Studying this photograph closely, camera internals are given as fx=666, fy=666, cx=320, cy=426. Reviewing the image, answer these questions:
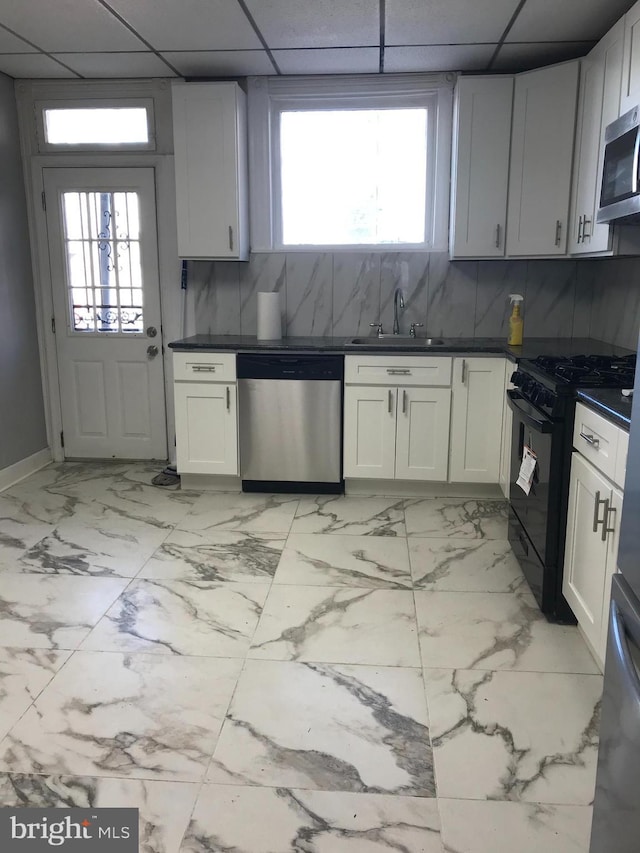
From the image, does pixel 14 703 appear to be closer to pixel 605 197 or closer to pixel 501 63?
pixel 605 197

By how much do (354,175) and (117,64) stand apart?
1.57 m

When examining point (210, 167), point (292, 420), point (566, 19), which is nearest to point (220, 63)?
point (210, 167)

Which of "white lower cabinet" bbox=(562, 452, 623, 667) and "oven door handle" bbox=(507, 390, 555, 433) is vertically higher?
"oven door handle" bbox=(507, 390, 555, 433)

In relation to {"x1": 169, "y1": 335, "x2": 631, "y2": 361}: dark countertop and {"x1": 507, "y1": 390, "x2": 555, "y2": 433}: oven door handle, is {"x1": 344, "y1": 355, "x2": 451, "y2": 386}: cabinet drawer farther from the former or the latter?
{"x1": 507, "y1": 390, "x2": 555, "y2": 433}: oven door handle

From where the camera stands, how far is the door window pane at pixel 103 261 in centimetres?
450

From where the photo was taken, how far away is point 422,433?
3.95 metres

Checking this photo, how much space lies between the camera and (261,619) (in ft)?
8.63

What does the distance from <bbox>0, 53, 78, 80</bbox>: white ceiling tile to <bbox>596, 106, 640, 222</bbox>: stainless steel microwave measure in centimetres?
315

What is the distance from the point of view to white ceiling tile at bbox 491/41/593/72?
361cm

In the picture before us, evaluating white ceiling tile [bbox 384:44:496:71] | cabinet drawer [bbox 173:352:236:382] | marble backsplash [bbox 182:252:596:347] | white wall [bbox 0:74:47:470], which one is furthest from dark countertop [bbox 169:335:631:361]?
white ceiling tile [bbox 384:44:496:71]

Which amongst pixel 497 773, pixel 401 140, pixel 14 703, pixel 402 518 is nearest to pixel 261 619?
pixel 14 703

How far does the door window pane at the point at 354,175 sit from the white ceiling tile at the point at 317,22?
2.27 feet

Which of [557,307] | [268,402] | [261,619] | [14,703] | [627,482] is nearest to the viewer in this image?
[627,482]

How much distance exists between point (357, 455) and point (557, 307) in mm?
1618
